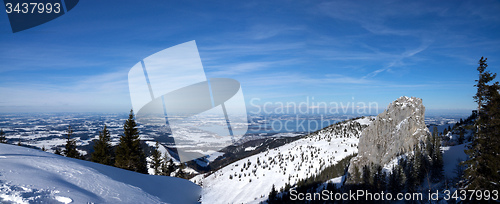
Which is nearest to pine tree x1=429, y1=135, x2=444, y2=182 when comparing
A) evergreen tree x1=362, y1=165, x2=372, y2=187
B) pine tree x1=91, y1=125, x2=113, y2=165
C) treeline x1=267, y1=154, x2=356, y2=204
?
evergreen tree x1=362, y1=165, x2=372, y2=187

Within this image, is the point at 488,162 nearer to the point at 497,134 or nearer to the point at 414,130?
the point at 497,134

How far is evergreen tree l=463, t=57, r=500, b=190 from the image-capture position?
1741 centimetres

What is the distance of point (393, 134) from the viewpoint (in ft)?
206

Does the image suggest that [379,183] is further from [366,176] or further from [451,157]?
[451,157]

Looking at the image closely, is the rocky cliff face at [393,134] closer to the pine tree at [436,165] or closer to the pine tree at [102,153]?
the pine tree at [436,165]

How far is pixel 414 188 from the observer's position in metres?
38.2

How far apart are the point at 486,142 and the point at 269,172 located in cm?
8737

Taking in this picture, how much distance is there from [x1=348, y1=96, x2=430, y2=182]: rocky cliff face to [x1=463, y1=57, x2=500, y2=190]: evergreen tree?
45.0m

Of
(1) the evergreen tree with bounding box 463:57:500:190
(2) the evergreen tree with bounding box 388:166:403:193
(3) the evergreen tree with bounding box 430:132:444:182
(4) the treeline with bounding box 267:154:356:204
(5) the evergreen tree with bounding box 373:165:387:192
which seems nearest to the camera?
(1) the evergreen tree with bounding box 463:57:500:190

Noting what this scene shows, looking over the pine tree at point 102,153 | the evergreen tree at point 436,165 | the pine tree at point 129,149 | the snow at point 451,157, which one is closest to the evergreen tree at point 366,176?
the evergreen tree at point 436,165

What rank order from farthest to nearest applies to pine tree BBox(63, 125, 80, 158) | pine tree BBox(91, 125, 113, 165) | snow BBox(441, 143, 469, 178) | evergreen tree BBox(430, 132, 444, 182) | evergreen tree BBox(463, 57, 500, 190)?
snow BBox(441, 143, 469, 178), evergreen tree BBox(430, 132, 444, 182), pine tree BBox(63, 125, 80, 158), pine tree BBox(91, 125, 113, 165), evergreen tree BBox(463, 57, 500, 190)

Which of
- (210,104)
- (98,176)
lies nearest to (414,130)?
(210,104)

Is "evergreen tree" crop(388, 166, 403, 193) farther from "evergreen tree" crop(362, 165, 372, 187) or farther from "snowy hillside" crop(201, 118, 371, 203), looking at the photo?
"snowy hillside" crop(201, 118, 371, 203)

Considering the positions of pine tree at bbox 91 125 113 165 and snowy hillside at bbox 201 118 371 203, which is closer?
pine tree at bbox 91 125 113 165
